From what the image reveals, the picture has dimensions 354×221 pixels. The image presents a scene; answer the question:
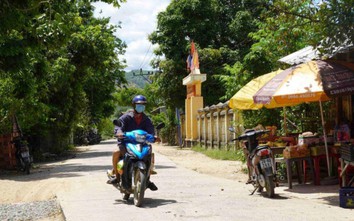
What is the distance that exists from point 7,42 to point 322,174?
7.92 metres

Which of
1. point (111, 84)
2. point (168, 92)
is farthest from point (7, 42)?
point (111, 84)

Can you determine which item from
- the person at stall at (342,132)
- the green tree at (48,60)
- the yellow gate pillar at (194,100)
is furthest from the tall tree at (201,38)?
the person at stall at (342,132)

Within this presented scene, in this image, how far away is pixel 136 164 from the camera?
25.0 feet

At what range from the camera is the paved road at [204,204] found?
6.57m

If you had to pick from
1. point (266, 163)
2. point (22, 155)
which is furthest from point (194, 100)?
point (266, 163)

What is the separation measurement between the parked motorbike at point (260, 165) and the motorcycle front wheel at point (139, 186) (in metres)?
2.01

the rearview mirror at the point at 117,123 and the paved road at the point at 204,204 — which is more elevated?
the rearview mirror at the point at 117,123

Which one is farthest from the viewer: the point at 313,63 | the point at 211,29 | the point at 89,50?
the point at 211,29

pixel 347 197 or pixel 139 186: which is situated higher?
pixel 139 186

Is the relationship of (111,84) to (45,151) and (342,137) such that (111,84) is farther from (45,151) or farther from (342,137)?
(342,137)

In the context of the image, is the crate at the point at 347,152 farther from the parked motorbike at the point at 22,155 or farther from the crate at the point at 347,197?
the parked motorbike at the point at 22,155

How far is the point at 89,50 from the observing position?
75.0 feet

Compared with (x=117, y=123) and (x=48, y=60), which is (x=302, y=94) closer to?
(x=117, y=123)

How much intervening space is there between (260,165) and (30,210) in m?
3.92
